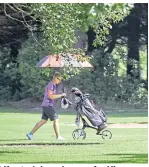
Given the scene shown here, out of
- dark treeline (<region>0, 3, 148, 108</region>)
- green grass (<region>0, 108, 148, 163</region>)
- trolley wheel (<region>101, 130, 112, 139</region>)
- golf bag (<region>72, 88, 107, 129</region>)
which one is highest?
dark treeline (<region>0, 3, 148, 108</region>)

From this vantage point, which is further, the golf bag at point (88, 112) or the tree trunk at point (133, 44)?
the tree trunk at point (133, 44)

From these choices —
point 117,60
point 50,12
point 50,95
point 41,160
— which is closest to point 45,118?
point 50,95

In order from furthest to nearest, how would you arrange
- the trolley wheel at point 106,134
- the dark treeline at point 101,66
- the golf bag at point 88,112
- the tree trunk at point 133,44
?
the tree trunk at point 133,44, the dark treeline at point 101,66, the trolley wheel at point 106,134, the golf bag at point 88,112

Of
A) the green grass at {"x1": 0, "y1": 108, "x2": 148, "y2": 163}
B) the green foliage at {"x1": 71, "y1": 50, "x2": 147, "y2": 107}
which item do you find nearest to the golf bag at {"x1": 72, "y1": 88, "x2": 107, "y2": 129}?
the green grass at {"x1": 0, "y1": 108, "x2": 148, "y2": 163}

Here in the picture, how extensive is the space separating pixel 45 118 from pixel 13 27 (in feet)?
65.9

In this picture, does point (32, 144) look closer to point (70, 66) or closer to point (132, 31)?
point (70, 66)

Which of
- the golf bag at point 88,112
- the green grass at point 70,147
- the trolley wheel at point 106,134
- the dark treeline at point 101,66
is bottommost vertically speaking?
the green grass at point 70,147

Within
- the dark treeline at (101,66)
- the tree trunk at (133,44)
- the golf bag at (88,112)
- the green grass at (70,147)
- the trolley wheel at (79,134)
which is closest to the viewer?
the green grass at (70,147)

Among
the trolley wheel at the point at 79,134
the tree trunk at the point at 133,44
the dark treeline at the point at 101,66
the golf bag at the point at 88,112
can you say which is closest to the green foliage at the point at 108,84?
the dark treeline at the point at 101,66

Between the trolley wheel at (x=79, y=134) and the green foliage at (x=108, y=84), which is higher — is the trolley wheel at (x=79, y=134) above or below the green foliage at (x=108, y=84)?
below

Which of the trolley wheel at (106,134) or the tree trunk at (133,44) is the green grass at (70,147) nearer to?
the trolley wheel at (106,134)

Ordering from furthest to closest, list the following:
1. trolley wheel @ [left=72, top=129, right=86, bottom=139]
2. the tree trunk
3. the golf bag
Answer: the tree trunk, the golf bag, trolley wheel @ [left=72, top=129, right=86, bottom=139]

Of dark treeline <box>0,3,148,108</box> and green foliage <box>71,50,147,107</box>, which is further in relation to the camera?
green foliage <box>71,50,147,107</box>

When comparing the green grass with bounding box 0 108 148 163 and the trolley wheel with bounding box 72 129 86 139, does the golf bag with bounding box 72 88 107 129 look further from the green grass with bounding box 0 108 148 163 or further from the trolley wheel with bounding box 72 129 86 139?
the green grass with bounding box 0 108 148 163
